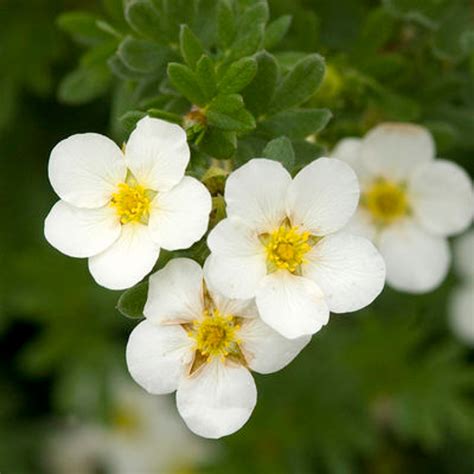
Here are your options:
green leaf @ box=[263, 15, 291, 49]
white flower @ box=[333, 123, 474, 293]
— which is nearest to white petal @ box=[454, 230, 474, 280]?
white flower @ box=[333, 123, 474, 293]

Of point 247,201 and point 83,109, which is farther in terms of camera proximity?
point 83,109

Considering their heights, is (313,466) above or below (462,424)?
below

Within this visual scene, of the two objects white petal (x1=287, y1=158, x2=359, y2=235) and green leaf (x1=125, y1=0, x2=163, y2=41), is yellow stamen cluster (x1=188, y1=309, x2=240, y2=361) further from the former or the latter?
green leaf (x1=125, y1=0, x2=163, y2=41)

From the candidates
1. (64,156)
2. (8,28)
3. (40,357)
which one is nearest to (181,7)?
(64,156)

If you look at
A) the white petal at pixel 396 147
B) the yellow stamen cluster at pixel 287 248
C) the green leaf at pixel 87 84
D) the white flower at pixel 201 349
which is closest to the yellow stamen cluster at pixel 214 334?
the white flower at pixel 201 349

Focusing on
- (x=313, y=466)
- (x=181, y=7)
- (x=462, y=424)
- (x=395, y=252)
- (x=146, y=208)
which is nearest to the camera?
(x=146, y=208)

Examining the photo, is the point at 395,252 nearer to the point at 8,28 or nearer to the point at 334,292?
the point at 334,292

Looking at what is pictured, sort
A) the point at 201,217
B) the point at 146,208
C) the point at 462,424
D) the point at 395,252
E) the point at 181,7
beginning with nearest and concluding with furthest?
the point at 201,217, the point at 146,208, the point at 181,7, the point at 395,252, the point at 462,424
